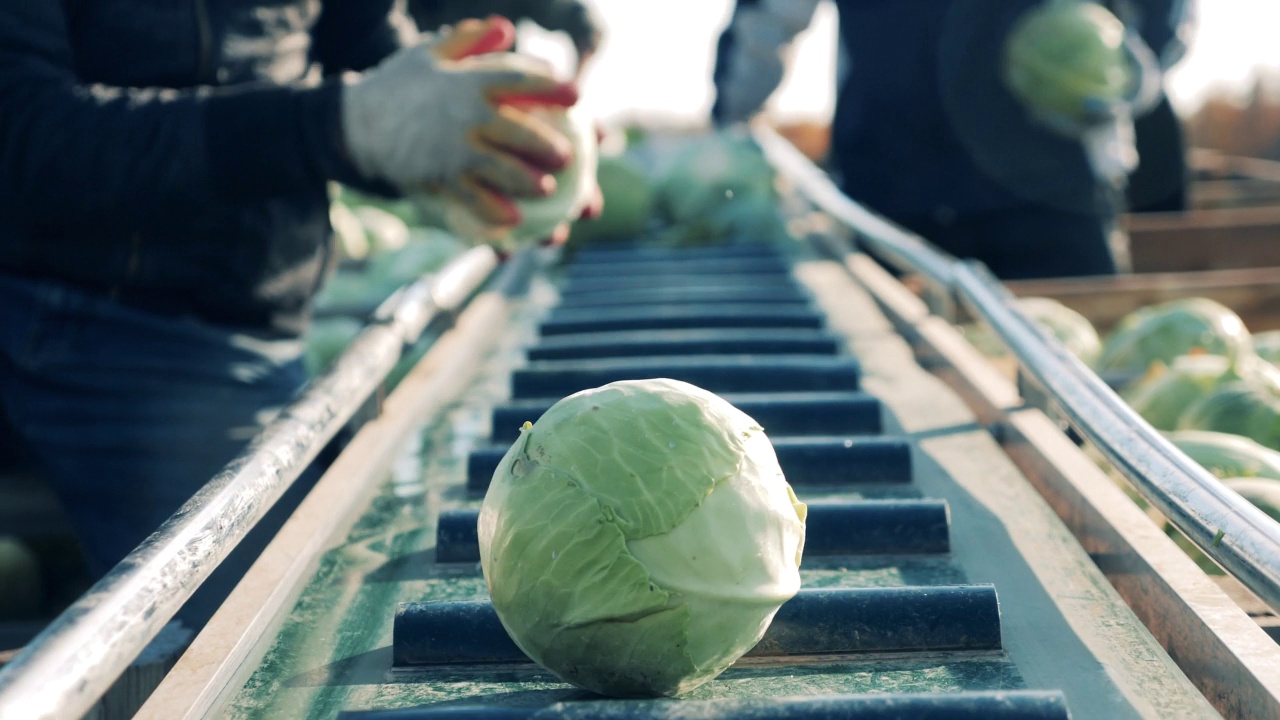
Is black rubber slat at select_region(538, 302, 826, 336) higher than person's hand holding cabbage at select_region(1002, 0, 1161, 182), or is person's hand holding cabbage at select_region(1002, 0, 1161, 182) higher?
person's hand holding cabbage at select_region(1002, 0, 1161, 182)

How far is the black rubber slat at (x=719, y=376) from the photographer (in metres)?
2.76

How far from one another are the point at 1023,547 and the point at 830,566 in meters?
0.33

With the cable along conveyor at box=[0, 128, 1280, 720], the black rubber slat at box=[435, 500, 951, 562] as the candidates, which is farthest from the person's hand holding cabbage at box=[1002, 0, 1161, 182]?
the black rubber slat at box=[435, 500, 951, 562]

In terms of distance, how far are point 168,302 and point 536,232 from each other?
879 millimetres

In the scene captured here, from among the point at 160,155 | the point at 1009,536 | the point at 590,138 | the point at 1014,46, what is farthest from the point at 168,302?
the point at 1014,46

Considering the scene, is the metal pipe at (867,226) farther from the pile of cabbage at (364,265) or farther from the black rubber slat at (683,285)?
the pile of cabbage at (364,265)

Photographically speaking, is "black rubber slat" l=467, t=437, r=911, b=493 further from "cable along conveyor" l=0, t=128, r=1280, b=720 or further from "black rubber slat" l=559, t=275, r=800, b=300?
"black rubber slat" l=559, t=275, r=800, b=300

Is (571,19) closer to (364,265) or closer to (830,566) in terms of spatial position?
(364,265)

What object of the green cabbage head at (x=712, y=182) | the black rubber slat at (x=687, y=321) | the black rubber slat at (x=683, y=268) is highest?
the green cabbage head at (x=712, y=182)

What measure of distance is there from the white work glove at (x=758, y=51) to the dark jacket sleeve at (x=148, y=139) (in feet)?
12.6

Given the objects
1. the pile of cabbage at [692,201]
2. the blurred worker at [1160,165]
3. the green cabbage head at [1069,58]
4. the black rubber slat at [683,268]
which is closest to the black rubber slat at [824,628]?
the black rubber slat at [683,268]

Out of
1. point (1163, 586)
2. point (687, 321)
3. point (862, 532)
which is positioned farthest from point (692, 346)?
point (1163, 586)

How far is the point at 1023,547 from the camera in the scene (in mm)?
1836

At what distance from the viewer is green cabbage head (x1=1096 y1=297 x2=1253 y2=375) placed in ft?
10.2
